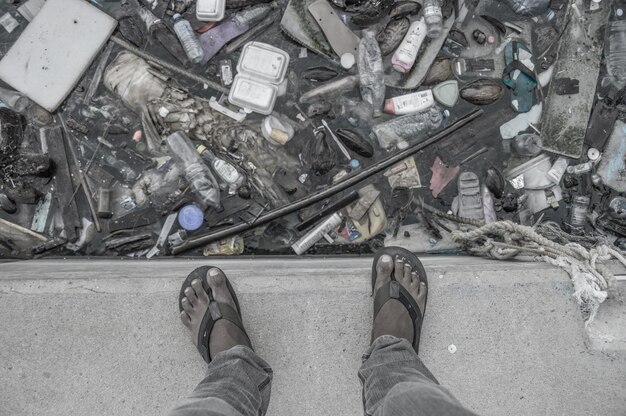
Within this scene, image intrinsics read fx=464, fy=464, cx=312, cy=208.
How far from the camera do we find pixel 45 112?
10.1 ft

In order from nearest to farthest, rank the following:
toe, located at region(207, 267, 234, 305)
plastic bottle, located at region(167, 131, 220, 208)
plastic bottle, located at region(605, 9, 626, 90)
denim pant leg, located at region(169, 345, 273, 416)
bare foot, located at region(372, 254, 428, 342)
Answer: denim pant leg, located at region(169, 345, 273, 416) → bare foot, located at region(372, 254, 428, 342) → toe, located at region(207, 267, 234, 305) → plastic bottle, located at region(167, 131, 220, 208) → plastic bottle, located at region(605, 9, 626, 90)

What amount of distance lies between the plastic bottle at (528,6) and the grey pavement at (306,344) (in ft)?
5.92

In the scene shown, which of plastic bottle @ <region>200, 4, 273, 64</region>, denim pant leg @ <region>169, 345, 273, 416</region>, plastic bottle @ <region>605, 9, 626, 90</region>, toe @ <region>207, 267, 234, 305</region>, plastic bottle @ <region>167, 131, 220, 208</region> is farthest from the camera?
plastic bottle @ <region>605, 9, 626, 90</region>

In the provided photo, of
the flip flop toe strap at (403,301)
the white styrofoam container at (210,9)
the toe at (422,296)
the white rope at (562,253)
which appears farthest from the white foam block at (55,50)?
the white rope at (562,253)

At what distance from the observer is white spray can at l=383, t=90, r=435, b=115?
309 centimetres

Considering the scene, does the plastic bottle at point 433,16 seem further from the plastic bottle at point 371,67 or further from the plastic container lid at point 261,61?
the plastic container lid at point 261,61

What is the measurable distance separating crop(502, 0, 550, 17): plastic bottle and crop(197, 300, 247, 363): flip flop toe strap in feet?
8.94

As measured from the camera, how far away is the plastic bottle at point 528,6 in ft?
10.3

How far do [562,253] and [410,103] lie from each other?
4.29 ft


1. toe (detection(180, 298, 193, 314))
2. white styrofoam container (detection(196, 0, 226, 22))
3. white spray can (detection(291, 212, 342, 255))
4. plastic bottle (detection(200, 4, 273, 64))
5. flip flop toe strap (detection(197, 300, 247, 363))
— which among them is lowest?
white spray can (detection(291, 212, 342, 255))

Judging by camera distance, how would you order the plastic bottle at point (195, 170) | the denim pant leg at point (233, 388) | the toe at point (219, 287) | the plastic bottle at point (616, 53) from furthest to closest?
the plastic bottle at point (616, 53) → the plastic bottle at point (195, 170) → the toe at point (219, 287) → the denim pant leg at point (233, 388)

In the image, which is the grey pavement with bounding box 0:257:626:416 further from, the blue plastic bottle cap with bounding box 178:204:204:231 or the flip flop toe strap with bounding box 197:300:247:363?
the blue plastic bottle cap with bounding box 178:204:204:231

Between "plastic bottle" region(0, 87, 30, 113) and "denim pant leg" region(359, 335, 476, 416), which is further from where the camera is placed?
"plastic bottle" region(0, 87, 30, 113)

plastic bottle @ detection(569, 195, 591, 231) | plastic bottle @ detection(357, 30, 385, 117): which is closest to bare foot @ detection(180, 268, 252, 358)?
plastic bottle @ detection(357, 30, 385, 117)
